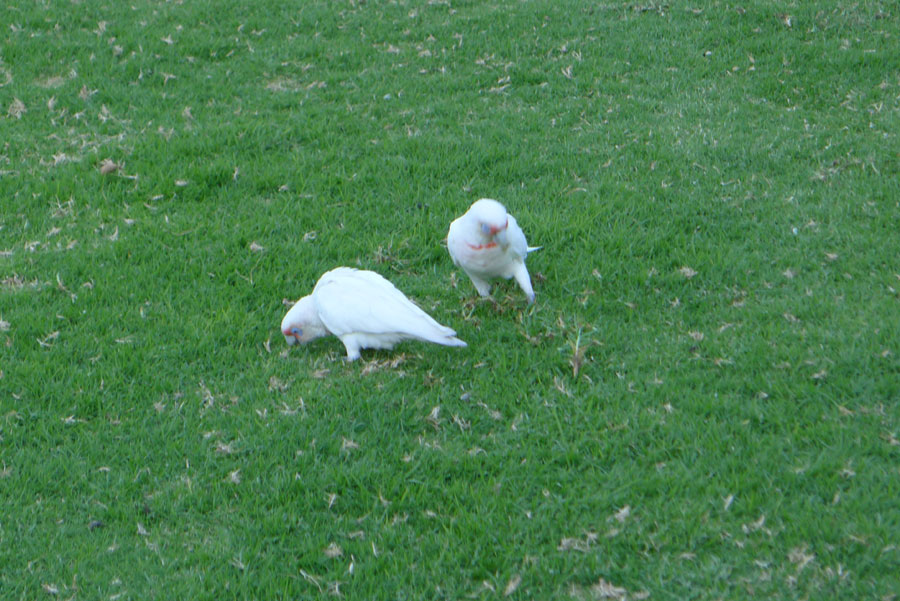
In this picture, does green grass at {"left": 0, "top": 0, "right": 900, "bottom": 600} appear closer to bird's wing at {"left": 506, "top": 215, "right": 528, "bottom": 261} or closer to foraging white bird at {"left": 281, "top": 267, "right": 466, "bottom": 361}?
foraging white bird at {"left": 281, "top": 267, "right": 466, "bottom": 361}

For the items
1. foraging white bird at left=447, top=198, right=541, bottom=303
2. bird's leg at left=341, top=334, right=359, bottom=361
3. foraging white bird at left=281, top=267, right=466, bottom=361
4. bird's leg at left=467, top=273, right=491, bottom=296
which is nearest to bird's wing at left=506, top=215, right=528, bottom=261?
foraging white bird at left=447, top=198, right=541, bottom=303

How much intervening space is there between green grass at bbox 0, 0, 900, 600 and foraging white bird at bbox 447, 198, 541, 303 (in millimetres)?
224

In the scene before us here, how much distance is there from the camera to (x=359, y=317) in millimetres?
5207

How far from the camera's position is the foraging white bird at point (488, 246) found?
5.37 metres

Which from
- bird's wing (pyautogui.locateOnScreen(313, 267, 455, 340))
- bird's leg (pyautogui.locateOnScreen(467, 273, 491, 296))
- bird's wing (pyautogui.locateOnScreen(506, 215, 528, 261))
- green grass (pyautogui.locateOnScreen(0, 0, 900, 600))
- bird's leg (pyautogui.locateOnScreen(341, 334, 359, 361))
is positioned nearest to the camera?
green grass (pyautogui.locateOnScreen(0, 0, 900, 600))

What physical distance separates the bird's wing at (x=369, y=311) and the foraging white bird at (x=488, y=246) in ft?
1.67

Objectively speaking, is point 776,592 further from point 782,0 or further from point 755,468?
point 782,0

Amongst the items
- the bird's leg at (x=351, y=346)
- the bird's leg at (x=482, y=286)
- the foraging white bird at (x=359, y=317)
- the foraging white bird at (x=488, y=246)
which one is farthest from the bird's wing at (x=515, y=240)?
the bird's leg at (x=351, y=346)

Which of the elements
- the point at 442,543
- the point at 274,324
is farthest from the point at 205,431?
the point at 442,543

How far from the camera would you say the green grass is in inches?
162

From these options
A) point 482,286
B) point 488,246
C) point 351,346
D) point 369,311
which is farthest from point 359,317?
point 482,286

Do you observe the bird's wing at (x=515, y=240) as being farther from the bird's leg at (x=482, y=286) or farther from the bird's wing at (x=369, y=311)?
the bird's wing at (x=369, y=311)

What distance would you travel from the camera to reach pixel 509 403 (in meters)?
4.99

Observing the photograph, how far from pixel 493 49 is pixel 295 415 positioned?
5.70 meters
